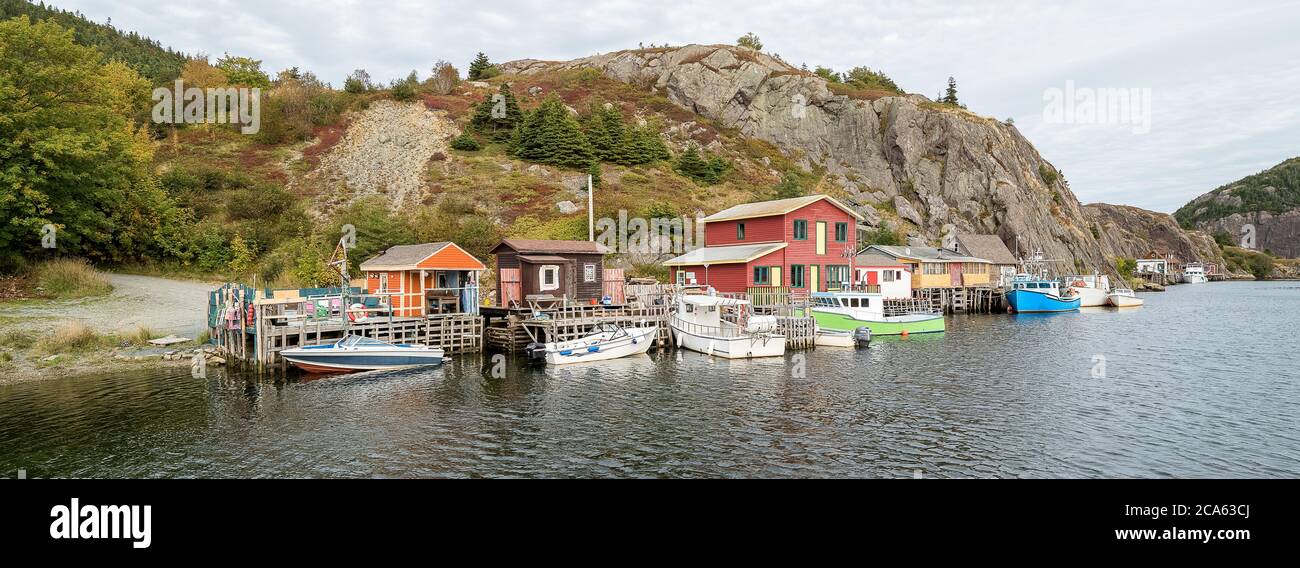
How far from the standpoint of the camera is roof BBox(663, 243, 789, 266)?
148 ft

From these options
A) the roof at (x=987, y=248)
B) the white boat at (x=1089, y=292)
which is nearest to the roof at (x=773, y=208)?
the roof at (x=987, y=248)

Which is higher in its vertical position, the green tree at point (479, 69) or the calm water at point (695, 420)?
the green tree at point (479, 69)

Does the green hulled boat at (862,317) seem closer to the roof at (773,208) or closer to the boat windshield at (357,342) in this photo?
the roof at (773,208)

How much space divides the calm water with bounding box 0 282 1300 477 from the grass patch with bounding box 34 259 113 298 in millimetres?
17422

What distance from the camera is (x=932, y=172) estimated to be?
302ft

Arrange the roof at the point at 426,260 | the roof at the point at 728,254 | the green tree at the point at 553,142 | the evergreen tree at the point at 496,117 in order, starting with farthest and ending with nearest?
the evergreen tree at the point at 496,117 < the green tree at the point at 553,142 < the roof at the point at 728,254 < the roof at the point at 426,260

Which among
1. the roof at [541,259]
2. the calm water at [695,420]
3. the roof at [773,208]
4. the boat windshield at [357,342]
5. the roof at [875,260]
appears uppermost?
the roof at [773,208]

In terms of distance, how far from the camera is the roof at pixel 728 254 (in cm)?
4509

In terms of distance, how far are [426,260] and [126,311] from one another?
17549 millimetres

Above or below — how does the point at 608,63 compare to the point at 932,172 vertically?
above

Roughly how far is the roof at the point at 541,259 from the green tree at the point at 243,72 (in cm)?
7105
